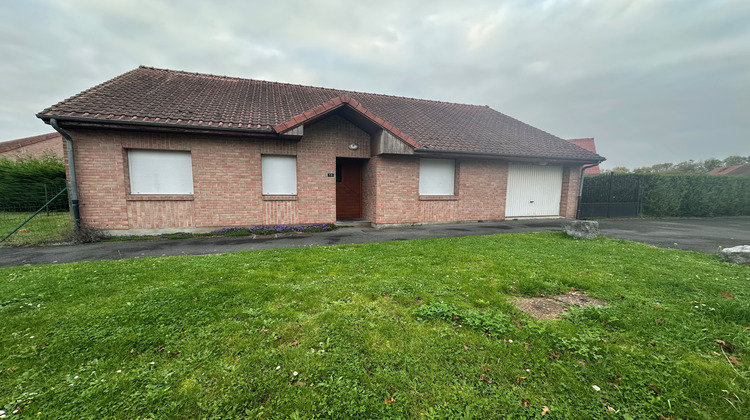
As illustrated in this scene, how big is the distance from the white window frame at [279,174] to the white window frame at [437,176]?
15.3ft

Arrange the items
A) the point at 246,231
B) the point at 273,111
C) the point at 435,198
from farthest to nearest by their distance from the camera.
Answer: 1. the point at 435,198
2. the point at 273,111
3. the point at 246,231

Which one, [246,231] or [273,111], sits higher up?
[273,111]

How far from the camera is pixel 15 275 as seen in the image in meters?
4.38

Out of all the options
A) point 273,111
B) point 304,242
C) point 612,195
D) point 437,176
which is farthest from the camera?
point 612,195

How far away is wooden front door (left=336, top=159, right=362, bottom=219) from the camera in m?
11.1

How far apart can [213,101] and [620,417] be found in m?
11.8

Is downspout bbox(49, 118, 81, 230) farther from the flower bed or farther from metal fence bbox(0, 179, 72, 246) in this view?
the flower bed

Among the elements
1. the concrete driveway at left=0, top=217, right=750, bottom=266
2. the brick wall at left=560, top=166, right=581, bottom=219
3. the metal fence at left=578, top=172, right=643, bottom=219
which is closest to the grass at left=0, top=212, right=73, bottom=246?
the concrete driveway at left=0, top=217, right=750, bottom=266

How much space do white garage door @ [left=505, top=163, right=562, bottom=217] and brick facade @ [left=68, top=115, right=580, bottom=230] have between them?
73 cm

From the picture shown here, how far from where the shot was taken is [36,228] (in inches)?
320

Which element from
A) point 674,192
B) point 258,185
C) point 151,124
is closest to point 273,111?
point 258,185

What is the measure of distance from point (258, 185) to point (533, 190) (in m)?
11.4

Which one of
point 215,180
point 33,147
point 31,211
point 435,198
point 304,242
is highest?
point 33,147

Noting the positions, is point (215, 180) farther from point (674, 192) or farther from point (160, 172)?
point (674, 192)
